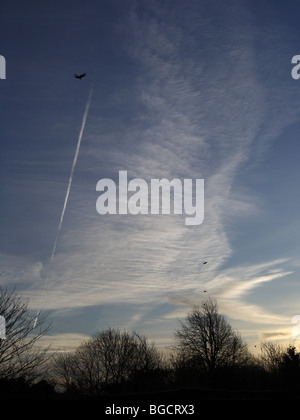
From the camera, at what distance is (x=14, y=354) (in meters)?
21.8

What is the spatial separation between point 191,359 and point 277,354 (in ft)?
107

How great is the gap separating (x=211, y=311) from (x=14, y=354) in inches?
1951
